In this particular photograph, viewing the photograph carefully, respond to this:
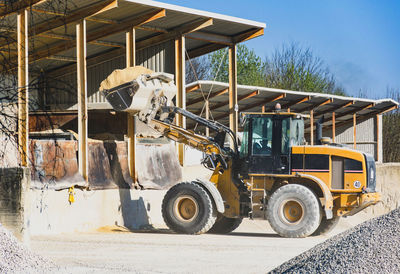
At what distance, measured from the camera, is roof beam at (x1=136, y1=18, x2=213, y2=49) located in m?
23.2

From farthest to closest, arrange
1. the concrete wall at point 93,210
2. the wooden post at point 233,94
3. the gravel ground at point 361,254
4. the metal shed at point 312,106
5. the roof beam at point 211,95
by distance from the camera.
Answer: the metal shed at point 312,106
the roof beam at point 211,95
the wooden post at point 233,94
the concrete wall at point 93,210
the gravel ground at point 361,254

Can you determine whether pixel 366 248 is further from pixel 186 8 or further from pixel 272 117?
pixel 186 8

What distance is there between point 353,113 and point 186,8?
1984cm

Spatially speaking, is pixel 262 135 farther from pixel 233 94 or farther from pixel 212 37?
pixel 233 94

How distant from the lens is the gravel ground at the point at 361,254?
8.38 metres

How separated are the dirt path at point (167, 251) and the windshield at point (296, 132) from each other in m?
2.50

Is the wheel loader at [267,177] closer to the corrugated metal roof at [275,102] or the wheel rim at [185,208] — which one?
the wheel rim at [185,208]

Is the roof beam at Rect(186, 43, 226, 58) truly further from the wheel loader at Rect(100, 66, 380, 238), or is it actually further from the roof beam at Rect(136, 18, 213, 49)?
the wheel loader at Rect(100, 66, 380, 238)

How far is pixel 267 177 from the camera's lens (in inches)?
741

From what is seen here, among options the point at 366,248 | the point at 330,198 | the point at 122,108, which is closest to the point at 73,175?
the point at 122,108

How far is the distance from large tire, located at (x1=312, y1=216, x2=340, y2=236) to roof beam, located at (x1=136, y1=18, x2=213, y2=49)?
7608 millimetres

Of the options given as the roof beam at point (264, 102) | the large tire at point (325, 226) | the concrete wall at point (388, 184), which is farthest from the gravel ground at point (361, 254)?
the concrete wall at point (388, 184)

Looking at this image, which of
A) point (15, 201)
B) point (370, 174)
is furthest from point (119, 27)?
point (15, 201)

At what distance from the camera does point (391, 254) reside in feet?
28.1
